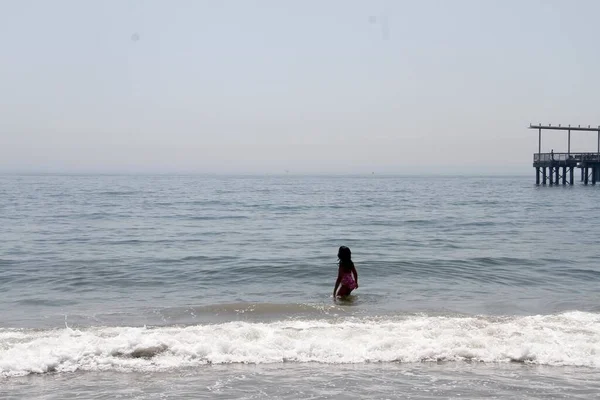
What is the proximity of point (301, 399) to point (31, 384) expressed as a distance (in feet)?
11.3

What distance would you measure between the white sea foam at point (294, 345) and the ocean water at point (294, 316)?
3cm

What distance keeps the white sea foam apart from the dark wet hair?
256 cm

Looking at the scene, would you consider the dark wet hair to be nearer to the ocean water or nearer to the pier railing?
the ocean water

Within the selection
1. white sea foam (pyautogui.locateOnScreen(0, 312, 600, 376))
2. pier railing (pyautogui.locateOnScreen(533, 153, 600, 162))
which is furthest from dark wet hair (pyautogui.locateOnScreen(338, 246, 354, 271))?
pier railing (pyautogui.locateOnScreen(533, 153, 600, 162))

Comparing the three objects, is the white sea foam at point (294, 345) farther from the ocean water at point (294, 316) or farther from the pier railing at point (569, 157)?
the pier railing at point (569, 157)

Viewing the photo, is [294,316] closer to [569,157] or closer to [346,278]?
[346,278]

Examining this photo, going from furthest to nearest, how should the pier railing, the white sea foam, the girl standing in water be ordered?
1. the pier railing
2. the girl standing in water
3. the white sea foam

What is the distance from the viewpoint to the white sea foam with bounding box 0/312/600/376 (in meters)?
9.10

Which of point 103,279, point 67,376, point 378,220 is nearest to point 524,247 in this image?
point 378,220

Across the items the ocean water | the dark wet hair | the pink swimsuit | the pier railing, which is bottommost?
the ocean water

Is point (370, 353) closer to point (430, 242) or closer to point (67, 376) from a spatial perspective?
point (67, 376)

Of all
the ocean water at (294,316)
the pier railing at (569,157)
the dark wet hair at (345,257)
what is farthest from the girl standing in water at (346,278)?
the pier railing at (569,157)

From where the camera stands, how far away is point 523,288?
1562cm

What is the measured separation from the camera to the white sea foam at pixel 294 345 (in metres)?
9.10
